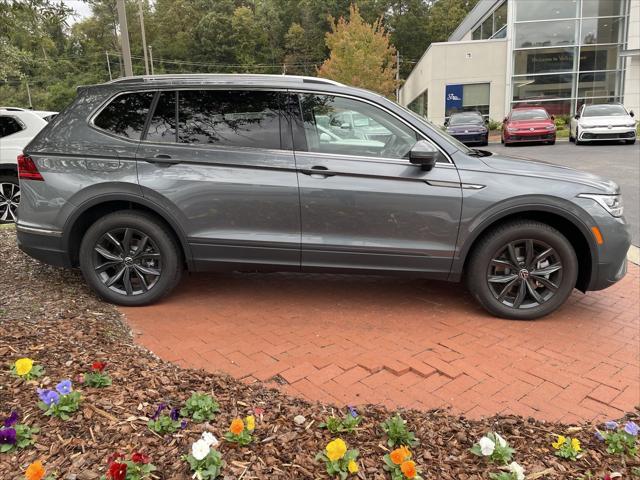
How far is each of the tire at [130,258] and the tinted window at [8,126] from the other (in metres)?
4.97

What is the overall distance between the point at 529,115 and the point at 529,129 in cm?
109

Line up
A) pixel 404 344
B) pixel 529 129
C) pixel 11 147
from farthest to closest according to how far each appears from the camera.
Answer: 1. pixel 529 129
2. pixel 11 147
3. pixel 404 344

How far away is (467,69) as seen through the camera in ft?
95.6

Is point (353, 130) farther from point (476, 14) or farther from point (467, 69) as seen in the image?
point (476, 14)

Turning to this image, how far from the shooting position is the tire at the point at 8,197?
7716 millimetres

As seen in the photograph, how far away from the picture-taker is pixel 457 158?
395 cm

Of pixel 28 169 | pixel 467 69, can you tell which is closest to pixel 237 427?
pixel 28 169

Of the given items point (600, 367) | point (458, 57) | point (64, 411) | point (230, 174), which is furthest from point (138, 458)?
point (458, 57)

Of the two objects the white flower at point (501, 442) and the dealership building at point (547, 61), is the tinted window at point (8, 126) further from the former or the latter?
the dealership building at point (547, 61)

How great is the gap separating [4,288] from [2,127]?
183 inches

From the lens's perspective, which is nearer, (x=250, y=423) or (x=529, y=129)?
(x=250, y=423)

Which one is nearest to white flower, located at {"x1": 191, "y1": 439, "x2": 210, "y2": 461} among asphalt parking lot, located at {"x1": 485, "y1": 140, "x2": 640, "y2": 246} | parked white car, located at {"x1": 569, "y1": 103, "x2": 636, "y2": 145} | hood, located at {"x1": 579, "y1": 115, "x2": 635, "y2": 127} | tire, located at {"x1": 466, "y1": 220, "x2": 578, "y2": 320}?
tire, located at {"x1": 466, "y1": 220, "x2": 578, "y2": 320}

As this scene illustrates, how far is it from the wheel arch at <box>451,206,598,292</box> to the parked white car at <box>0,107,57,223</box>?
6315 millimetres

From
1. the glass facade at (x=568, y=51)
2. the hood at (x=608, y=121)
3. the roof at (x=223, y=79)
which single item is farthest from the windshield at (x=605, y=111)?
the roof at (x=223, y=79)
